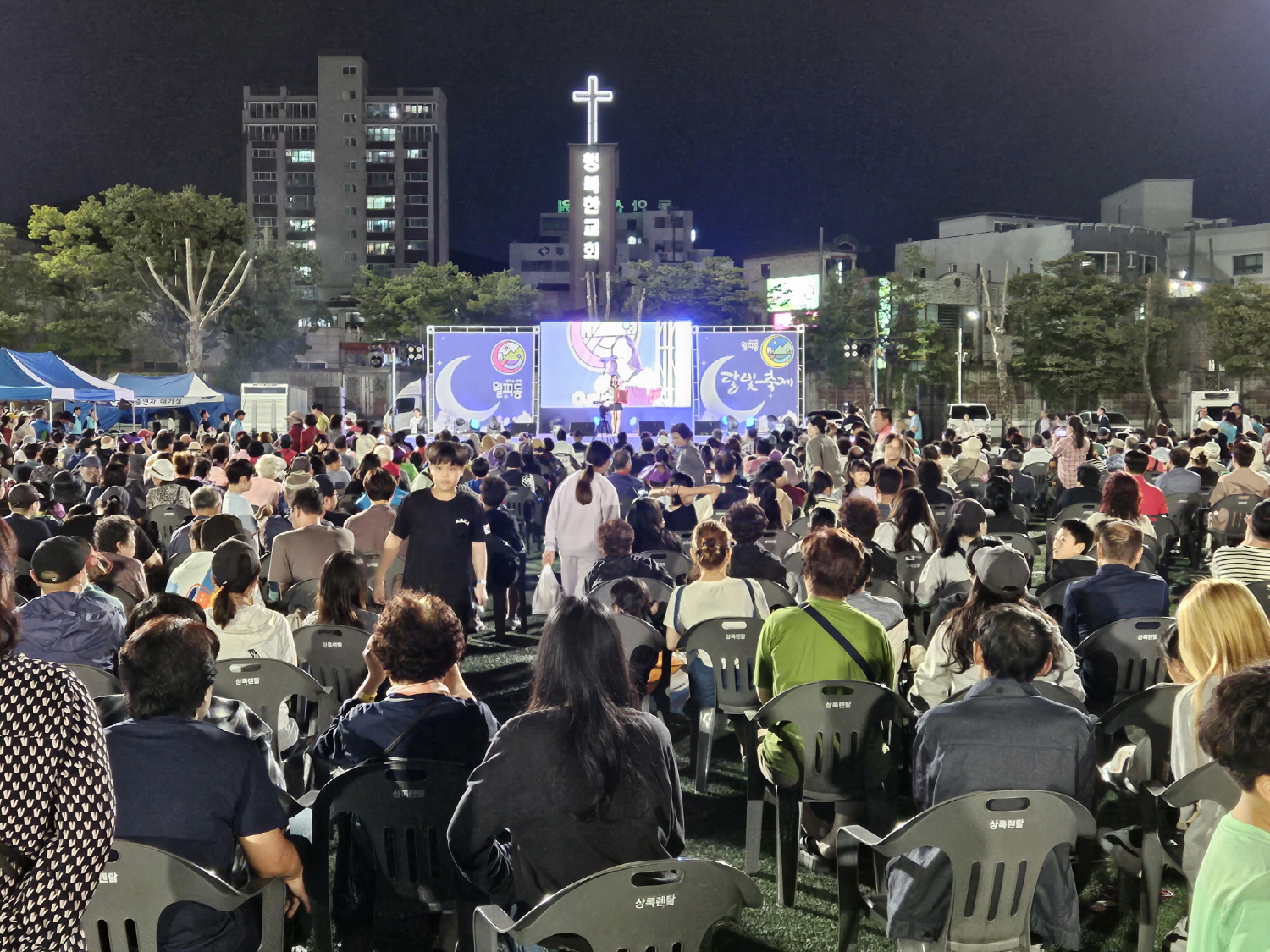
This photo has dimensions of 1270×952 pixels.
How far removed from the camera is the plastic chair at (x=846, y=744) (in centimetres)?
405

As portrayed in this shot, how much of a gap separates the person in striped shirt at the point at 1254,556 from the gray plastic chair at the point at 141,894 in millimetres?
5304

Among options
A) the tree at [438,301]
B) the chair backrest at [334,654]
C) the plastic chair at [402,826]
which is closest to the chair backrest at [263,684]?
the chair backrest at [334,654]

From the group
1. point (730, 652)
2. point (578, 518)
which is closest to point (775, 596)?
point (730, 652)

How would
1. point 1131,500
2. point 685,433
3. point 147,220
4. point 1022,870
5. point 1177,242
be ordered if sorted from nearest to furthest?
point 1022,870 < point 1131,500 < point 685,433 < point 147,220 < point 1177,242

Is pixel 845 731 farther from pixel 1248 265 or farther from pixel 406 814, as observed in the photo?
pixel 1248 265

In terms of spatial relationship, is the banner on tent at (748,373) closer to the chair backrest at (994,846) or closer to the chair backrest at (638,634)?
the chair backrest at (638,634)

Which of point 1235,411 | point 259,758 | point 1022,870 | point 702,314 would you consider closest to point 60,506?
point 259,758

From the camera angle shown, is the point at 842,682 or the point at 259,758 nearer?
the point at 259,758

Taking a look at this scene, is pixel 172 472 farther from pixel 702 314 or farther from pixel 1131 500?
pixel 702 314

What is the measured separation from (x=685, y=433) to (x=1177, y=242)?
185ft

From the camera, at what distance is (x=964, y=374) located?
163ft

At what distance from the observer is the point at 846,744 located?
4109 mm

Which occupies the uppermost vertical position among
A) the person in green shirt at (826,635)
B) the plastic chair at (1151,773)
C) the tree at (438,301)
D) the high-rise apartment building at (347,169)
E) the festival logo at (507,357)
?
the high-rise apartment building at (347,169)

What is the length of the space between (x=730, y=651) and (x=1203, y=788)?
2.45m
